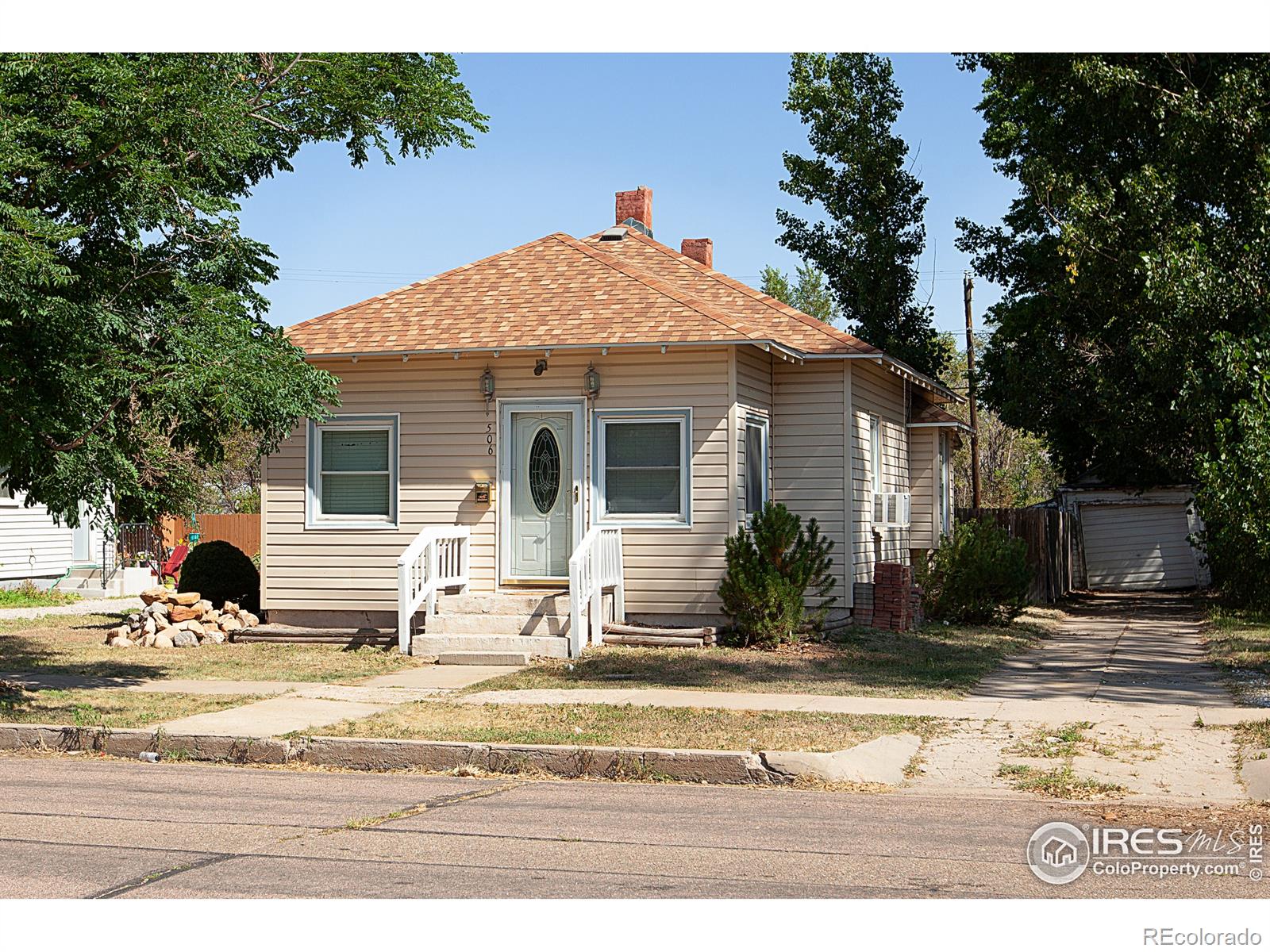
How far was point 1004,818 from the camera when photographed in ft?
26.1

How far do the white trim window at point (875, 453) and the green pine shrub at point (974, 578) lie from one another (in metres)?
1.67

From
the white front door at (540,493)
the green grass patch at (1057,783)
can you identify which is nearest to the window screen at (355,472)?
the white front door at (540,493)

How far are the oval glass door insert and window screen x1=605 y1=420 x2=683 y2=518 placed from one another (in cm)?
69

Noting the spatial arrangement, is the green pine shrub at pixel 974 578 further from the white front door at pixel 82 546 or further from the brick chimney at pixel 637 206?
the white front door at pixel 82 546

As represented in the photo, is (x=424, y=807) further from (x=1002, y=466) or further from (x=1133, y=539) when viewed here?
(x=1002, y=466)

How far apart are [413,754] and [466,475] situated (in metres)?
7.77

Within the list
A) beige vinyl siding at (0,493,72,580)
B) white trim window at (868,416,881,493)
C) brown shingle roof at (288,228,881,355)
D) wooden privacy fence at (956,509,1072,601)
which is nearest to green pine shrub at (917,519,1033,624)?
white trim window at (868,416,881,493)

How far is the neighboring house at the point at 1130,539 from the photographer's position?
32.2 meters

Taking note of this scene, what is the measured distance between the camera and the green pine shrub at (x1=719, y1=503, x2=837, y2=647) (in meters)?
16.0

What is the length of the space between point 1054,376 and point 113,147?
2037 cm

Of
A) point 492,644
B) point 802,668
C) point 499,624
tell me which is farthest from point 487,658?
point 802,668

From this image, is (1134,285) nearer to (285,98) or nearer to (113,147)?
(285,98)

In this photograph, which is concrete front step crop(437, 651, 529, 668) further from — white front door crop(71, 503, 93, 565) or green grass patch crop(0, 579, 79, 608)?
white front door crop(71, 503, 93, 565)

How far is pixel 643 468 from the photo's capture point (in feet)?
56.2
